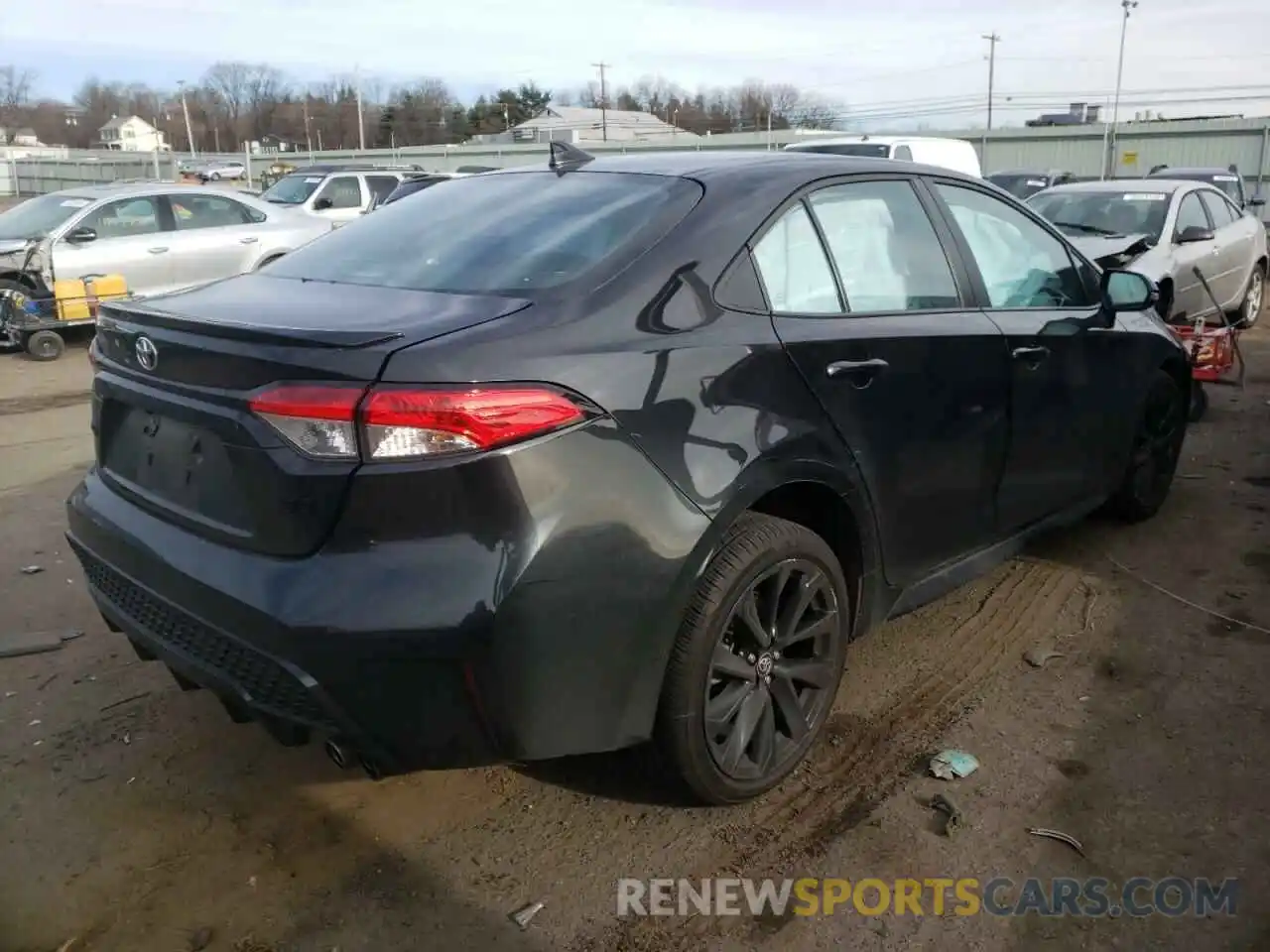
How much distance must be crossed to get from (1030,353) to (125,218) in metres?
10.5

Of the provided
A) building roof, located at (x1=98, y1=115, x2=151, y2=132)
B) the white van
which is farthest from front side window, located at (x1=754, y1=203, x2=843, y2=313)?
building roof, located at (x1=98, y1=115, x2=151, y2=132)

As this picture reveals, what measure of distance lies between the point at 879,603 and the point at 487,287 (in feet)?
5.18

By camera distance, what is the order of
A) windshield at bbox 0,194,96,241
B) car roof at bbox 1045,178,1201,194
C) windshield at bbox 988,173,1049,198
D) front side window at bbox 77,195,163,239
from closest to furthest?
1. car roof at bbox 1045,178,1201,194
2. front side window at bbox 77,195,163,239
3. windshield at bbox 0,194,96,241
4. windshield at bbox 988,173,1049,198

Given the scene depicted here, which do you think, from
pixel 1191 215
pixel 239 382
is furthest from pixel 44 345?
pixel 1191 215

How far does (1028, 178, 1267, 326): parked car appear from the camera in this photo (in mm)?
8734

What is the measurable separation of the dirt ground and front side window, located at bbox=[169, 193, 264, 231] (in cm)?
861

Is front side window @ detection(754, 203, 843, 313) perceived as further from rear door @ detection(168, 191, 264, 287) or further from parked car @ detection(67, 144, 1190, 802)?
rear door @ detection(168, 191, 264, 287)

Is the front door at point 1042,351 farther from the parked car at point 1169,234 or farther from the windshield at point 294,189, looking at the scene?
the windshield at point 294,189

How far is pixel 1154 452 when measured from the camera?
500 cm

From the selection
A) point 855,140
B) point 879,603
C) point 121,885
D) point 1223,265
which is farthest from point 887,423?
point 855,140

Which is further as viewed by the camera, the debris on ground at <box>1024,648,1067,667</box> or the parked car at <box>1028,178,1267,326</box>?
the parked car at <box>1028,178,1267,326</box>

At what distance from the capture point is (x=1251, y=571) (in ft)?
15.2

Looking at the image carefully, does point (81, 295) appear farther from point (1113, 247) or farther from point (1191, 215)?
point (1191, 215)

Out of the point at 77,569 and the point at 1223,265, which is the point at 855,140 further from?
the point at 77,569
